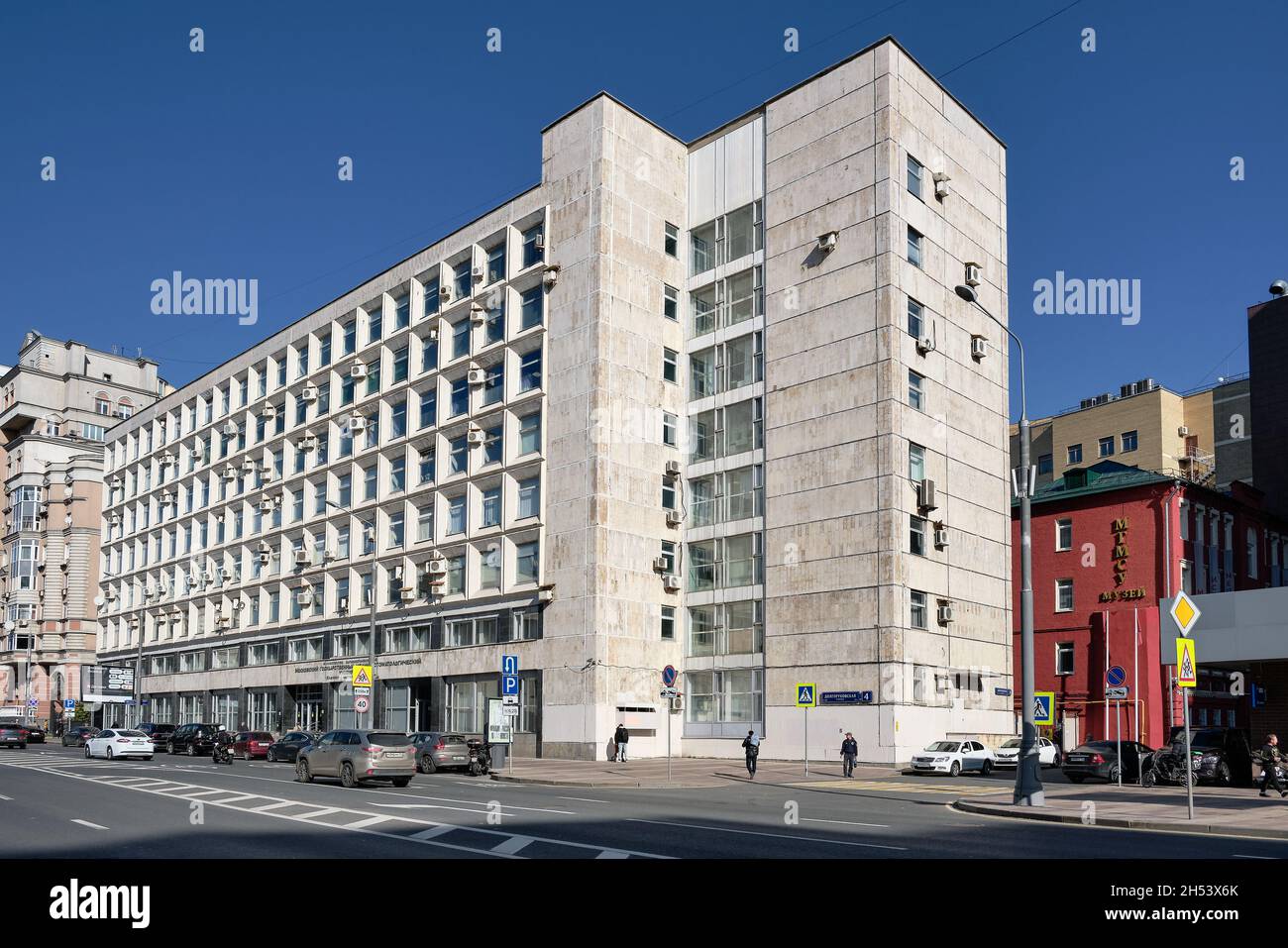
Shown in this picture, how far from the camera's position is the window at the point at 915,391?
1857 inches

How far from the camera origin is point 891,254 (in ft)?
151

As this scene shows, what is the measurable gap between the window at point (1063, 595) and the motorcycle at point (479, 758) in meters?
29.8

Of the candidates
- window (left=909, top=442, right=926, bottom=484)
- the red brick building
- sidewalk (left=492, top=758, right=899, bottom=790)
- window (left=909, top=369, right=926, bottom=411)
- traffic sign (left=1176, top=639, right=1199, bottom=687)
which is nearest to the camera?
traffic sign (left=1176, top=639, right=1199, bottom=687)

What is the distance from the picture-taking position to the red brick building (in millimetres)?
51406

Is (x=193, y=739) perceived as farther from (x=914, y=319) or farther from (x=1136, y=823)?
(x=1136, y=823)

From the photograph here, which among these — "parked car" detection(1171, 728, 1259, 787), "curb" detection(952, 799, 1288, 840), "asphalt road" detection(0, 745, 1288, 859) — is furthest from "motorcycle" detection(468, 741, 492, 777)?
"parked car" detection(1171, 728, 1259, 787)

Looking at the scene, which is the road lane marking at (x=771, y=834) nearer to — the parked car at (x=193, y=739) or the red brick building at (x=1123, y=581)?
the red brick building at (x=1123, y=581)

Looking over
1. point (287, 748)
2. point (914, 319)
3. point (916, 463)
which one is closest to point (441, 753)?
point (287, 748)

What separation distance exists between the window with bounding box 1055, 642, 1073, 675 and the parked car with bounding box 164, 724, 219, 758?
40695 millimetres

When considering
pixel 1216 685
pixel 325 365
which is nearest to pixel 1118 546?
pixel 1216 685

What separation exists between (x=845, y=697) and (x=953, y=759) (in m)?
5.29

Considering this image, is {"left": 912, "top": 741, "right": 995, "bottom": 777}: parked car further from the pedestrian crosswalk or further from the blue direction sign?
the pedestrian crosswalk
